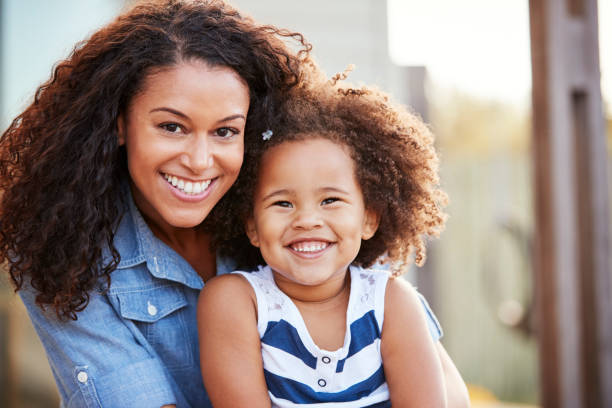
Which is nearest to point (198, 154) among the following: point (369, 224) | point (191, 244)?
point (191, 244)

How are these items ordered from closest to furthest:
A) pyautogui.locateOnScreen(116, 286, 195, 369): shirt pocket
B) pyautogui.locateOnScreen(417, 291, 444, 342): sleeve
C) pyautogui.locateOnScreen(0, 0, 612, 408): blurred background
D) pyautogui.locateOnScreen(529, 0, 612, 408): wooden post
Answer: pyautogui.locateOnScreen(116, 286, 195, 369): shirt pocket → pyautogui.locateOnScreen(417, 291, 444, 342): sleeve → pyautogui.locateOnScreen(529, 0, 612, 408): wooden post → pyautogui.locateOnScreen(0, 0, 612, 408): blurred background

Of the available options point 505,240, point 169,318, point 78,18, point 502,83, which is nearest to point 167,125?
point 169,318

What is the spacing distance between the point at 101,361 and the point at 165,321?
31cm

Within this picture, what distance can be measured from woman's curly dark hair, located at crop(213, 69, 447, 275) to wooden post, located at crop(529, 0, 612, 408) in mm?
1560

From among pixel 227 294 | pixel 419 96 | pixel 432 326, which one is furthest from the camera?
pixel 419 96

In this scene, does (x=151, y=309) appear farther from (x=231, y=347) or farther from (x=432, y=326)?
(x=432, y=326)

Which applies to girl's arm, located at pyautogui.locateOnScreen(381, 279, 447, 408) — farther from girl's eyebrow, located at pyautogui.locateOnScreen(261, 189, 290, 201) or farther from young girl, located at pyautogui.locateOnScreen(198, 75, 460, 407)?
girl's eyebrow, located at pyautogui.locateOnScreen(261, 189, 290, 201)

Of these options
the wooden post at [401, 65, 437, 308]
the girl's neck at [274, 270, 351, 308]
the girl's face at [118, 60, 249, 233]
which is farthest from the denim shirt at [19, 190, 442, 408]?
the wooden post at [401, 65, 437, 308]

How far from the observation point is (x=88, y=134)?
208 centimetres

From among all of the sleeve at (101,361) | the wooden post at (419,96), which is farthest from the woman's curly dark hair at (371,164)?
the wooden post at (419,96)

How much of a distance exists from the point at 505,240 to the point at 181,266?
214 inches

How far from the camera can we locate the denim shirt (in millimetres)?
2004

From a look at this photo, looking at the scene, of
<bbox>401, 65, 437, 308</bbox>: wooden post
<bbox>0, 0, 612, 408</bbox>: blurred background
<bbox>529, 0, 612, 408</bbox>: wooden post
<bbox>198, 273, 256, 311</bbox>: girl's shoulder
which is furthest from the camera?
<bbox>401, 65, 437, 308</bbox>: wooden post

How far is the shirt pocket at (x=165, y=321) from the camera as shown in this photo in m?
2.20
